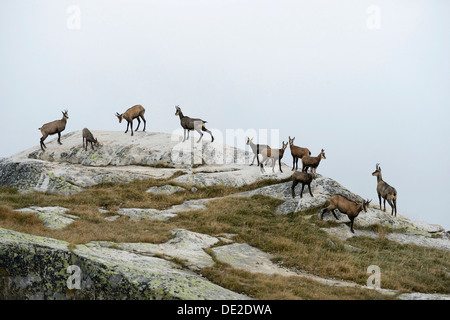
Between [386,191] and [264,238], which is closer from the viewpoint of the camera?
[264,238]

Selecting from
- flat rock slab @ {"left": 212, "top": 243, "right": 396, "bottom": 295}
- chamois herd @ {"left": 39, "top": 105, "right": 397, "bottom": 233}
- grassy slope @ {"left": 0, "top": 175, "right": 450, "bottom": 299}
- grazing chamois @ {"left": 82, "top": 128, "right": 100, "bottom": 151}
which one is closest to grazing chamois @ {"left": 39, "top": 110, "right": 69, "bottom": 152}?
chamois herd @ {"left": 39, "top": 105, "right": 397, "bottom": 233}

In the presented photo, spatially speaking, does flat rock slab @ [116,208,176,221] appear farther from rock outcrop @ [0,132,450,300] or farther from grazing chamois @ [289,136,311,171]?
grazing chamois @ [289,136,311,171]

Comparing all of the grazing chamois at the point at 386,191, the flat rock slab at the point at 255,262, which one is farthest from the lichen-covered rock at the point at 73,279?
the grazing chamois at the point at 386,191

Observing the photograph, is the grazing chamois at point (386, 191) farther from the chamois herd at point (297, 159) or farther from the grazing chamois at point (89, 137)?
the grazing chamois at point (89, 137)

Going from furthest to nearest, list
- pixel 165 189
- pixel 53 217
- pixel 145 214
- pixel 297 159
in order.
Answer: pixel 297 159 → pixel 165 189 → pixel 145 214 → pixel 53 217

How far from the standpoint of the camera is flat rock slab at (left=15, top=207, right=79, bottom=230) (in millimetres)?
17078

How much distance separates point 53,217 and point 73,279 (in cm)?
938

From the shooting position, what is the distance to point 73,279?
9.65m

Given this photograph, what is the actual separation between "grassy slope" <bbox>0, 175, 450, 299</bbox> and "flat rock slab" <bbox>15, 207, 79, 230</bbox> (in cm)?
43

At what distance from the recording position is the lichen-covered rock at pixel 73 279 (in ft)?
30.7

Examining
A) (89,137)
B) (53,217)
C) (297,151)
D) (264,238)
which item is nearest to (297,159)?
(297,151)

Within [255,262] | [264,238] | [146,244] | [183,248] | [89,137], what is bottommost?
[264,238]

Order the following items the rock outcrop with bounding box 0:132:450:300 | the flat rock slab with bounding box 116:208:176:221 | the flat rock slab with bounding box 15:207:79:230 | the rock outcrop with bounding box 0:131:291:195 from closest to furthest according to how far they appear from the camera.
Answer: the rock outcrop with bounding box 0:132:450:300 < the flat rock slab with bounding box 15:207:79:230 < the flat rock slab with bounding box 116:208:176:221 < the rock outcrop with bounding box 0:131:291:195

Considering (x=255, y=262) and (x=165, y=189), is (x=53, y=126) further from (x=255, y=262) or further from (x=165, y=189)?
(x=255, y=262)
